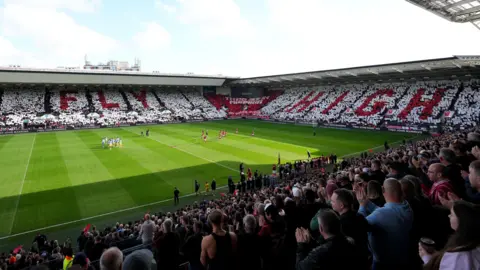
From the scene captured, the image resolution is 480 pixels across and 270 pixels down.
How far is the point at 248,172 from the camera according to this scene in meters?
19.4

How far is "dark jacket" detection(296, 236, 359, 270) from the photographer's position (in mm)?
2752

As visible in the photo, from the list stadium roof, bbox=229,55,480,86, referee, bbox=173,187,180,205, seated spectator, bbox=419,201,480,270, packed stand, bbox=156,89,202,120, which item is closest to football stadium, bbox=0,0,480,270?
seated spectator, bbox=419,201,480,270

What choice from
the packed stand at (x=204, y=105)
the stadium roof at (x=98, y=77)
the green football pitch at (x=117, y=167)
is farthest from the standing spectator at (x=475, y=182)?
the stadium roof at (x=98, y=77)

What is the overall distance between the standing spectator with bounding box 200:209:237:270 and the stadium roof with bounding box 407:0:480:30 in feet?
61.5

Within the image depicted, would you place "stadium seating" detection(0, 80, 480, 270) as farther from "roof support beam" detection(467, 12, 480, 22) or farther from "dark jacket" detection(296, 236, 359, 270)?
"roof support beam" detection(467, 12, 480, 22)

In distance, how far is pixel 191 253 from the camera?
14.5 feet

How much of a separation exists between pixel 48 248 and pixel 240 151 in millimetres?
21138

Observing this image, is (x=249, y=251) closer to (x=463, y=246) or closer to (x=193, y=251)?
(x=193, y=251)

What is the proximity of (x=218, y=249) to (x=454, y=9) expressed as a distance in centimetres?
2084

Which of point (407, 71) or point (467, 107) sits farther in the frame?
point (407, 71)

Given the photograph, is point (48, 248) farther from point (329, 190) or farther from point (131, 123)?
point (131, 123)

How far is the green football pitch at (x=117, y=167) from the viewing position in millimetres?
15312

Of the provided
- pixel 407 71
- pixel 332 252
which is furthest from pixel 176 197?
pixel 407 71

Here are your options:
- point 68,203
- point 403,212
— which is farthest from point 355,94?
point 403,212
